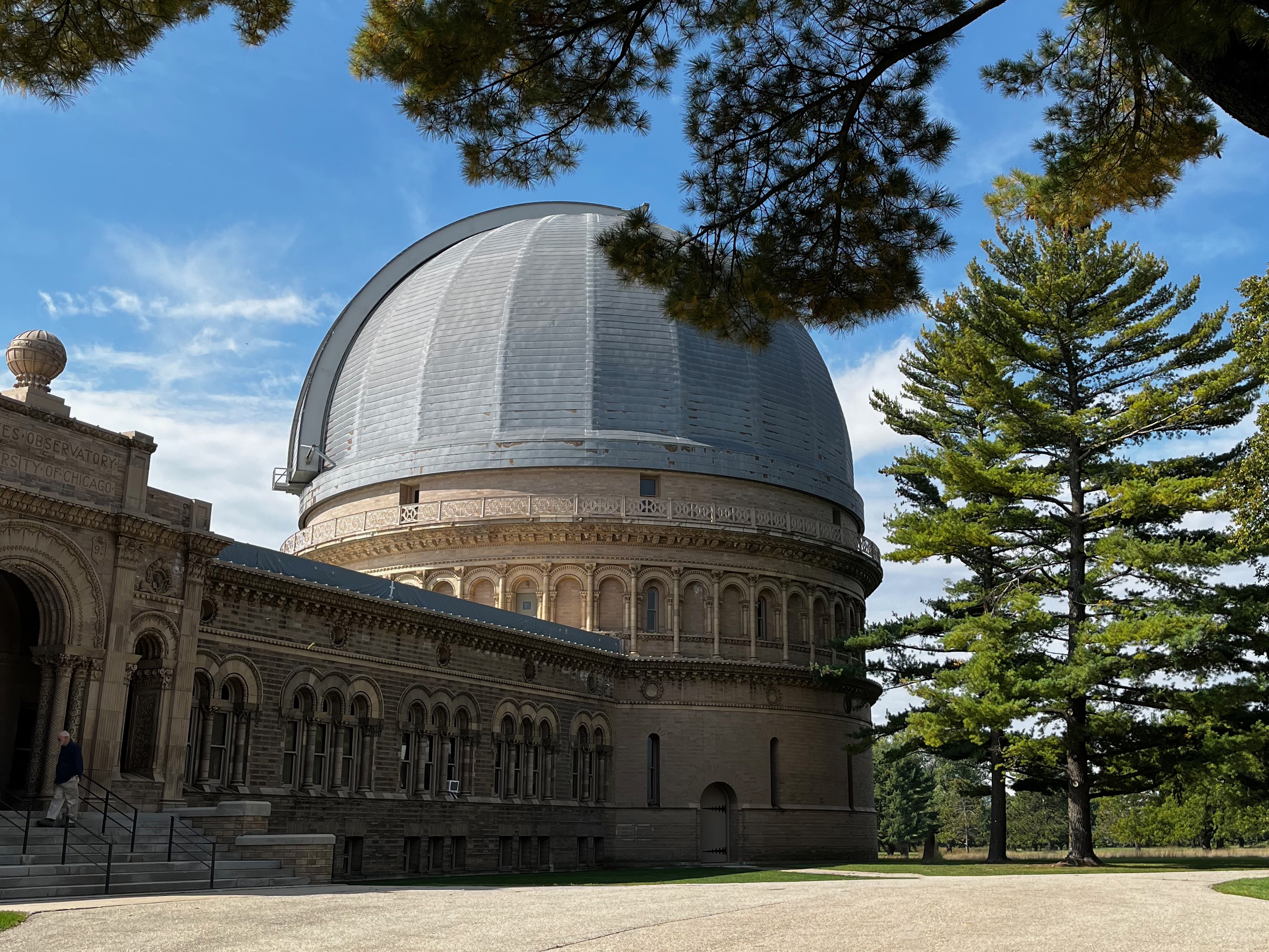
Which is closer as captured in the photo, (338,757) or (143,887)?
(143,887)

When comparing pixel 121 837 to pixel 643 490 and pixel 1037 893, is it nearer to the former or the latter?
pixel 1037 893

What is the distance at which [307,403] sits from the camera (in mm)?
48000

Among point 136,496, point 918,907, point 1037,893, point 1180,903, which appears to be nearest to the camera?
point 918,907

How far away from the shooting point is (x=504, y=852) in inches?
1304

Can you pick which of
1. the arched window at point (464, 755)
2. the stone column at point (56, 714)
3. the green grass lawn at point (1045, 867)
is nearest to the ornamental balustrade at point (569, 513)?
the arched window at point (464, 755)

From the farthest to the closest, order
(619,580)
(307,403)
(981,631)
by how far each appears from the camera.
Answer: (307,403) < (619,580) < (981,631)

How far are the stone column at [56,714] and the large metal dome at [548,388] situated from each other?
22089 millimetres

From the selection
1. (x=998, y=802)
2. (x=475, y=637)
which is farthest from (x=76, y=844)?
(x=998, y=802)

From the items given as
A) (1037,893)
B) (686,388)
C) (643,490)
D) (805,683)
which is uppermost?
(686,388)

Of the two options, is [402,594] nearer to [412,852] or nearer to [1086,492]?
[412,852]

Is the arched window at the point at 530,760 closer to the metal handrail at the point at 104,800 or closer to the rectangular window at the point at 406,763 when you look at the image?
the rectangular window at the point at 406,763

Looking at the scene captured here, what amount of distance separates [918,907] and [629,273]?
833cm

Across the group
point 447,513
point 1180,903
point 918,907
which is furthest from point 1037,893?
point 447,513

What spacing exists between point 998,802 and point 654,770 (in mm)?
10349
